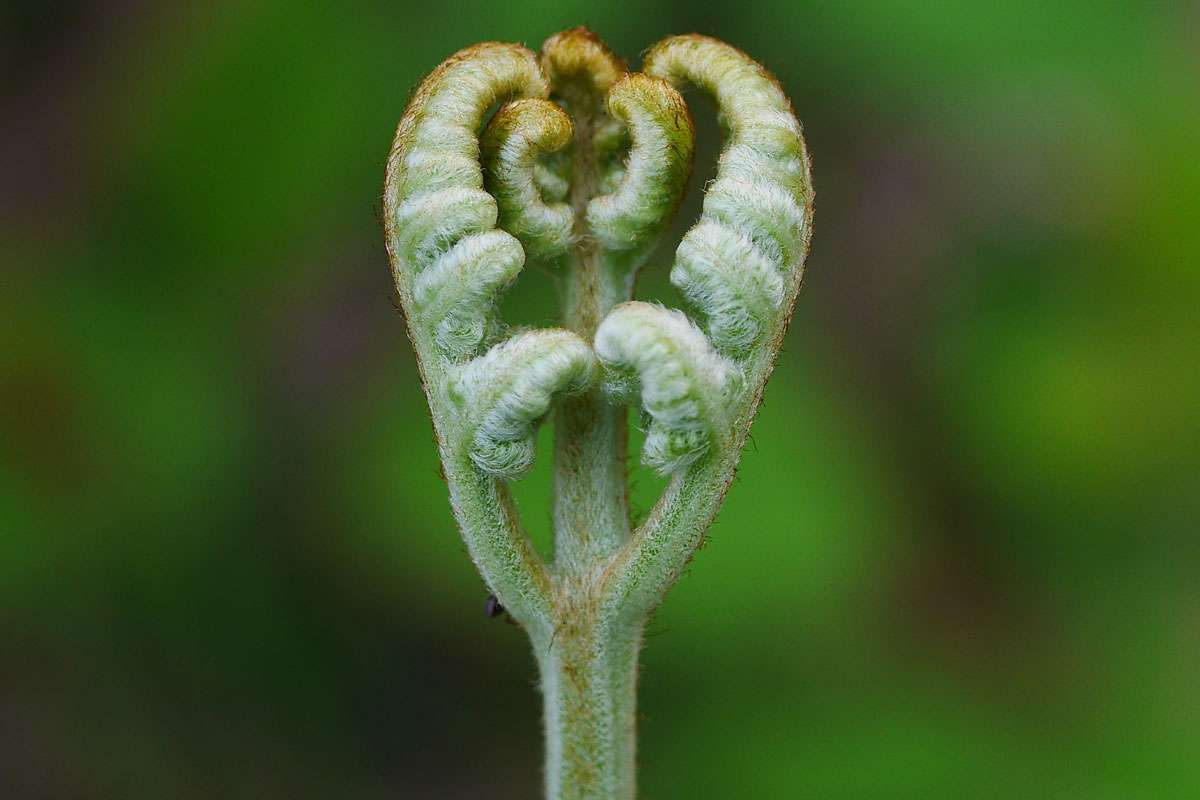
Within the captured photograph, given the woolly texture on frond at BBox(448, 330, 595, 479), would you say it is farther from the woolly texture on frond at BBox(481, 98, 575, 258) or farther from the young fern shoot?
the woolly texture on frond at BBox(481, 98, 575, 258)

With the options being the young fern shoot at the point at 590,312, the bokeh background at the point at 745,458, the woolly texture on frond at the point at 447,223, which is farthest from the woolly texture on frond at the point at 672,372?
the bokeh background at the point at 745,458

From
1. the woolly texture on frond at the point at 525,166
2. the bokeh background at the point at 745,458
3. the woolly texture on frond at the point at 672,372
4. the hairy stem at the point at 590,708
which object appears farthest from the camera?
the bokeh background at the point at 745,458

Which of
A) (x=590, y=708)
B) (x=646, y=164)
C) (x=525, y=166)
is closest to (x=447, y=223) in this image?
(x=525, y=166)

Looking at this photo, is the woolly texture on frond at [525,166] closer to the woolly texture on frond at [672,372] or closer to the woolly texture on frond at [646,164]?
the woolly texture on frond at [646,164]

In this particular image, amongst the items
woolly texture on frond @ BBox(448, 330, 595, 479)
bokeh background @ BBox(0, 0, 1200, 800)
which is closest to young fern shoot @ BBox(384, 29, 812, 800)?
woolly texture on frond @ BBox(448, 330, 595, 479)
